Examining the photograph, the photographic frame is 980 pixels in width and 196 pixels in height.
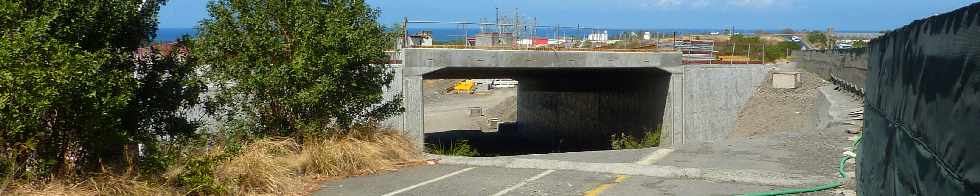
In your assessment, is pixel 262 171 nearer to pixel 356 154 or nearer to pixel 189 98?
pixel 189 98

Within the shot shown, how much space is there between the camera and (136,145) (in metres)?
9.17

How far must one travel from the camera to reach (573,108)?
3662 centimetres

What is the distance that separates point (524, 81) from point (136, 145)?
3360 centimetres

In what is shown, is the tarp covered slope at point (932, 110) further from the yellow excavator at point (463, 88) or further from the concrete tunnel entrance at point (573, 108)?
the yellow excavator at point (463, 88)

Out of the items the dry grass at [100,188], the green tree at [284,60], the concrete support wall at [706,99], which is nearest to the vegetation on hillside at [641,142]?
the concrete support wall at [706,99]

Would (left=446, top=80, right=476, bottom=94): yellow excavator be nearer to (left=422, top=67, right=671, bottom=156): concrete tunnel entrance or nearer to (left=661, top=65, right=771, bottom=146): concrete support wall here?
(left=422, top=67, right=671, bottom=156): concrete tunnel entrance

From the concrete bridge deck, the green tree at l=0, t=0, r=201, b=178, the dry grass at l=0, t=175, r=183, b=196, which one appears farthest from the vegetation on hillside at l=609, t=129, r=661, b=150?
the green tree at l=0, t=0, r=201, b=178

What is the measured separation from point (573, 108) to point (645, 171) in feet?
78.1

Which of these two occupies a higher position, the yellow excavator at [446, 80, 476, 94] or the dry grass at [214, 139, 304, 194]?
the dry grass at [214, 139, 304, 194]

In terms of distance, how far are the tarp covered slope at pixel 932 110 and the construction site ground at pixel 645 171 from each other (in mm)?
5506

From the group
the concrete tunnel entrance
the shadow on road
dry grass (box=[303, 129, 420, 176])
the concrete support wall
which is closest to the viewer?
dry grass (box=[303, 129, 420, 176])

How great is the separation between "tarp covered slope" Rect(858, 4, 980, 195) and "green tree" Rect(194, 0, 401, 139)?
8.65 meters

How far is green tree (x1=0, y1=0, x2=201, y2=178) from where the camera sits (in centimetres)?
707

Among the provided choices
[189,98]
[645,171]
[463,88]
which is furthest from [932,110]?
[463,88]
